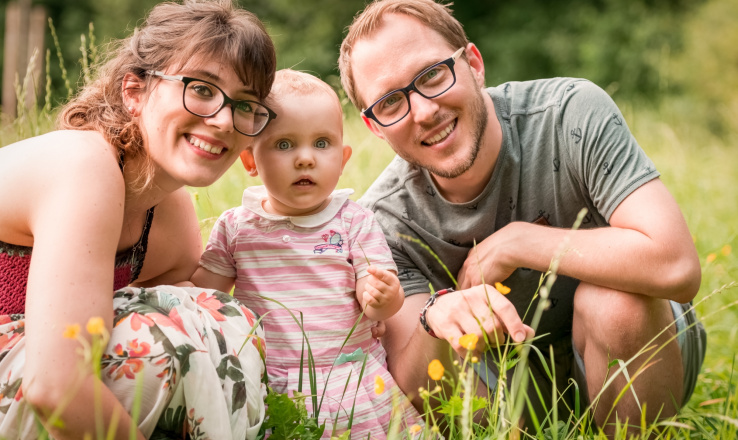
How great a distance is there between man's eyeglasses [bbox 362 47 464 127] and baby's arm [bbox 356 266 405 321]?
0.60 m

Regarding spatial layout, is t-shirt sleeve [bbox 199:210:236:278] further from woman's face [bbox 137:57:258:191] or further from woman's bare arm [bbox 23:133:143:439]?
woman's bare arm [bbox 23:133:143:439]

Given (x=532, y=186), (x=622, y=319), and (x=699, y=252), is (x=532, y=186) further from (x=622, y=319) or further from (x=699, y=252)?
(x=699, y=252)

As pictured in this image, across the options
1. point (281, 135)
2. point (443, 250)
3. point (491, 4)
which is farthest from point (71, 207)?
point (491, 4)

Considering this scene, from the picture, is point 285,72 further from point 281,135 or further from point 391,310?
point 391,310

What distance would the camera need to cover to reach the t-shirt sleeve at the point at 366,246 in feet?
7.18

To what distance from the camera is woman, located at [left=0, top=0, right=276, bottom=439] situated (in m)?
1.53

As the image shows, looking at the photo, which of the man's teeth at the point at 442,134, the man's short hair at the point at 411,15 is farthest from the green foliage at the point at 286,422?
the man's short hair at the point at 411,15

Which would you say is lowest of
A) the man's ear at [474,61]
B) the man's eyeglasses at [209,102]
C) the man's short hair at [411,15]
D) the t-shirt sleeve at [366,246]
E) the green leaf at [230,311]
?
the green leaf at [230,311]

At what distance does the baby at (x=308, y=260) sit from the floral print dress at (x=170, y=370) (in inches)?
12.0

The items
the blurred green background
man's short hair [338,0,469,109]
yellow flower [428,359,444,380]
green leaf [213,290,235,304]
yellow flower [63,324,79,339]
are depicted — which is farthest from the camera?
the blurred green background

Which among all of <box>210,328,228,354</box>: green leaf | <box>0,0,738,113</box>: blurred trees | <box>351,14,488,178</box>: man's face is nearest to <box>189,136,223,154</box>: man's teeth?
<box>210,328,228,354</box>: green leaf

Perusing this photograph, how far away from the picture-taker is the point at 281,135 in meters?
2.14

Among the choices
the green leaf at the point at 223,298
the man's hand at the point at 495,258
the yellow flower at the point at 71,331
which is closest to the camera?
the yellow flower at the point at 71,331

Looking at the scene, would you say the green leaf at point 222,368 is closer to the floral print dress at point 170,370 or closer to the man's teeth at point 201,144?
the floral print dress at point 170,370
